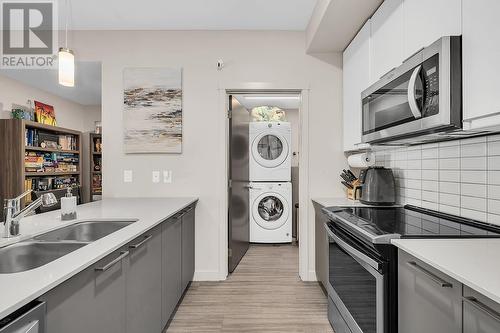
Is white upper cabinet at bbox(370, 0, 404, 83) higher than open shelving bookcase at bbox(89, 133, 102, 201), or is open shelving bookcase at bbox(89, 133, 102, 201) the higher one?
white upper cabinet at bbox(370, 0, 404, 83)

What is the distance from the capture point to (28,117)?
4320mm

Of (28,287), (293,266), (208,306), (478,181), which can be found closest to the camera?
(28,287)

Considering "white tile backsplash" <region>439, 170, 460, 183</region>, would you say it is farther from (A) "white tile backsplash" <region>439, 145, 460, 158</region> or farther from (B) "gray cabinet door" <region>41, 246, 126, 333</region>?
(B) "gray cabinet door" <region>41, 246, 126, 333</region>

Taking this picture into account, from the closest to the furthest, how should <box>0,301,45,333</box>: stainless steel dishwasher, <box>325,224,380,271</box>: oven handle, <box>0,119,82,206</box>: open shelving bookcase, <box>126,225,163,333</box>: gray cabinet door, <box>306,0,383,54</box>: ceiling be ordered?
<box>0,301,45,333</box>: stainless steel dishwasher, <box>325,224,380,271</box>: oven handle, <box>126,225,163,333</box>: gray cabinet door, <box>306,0,383,54</box>: ceiling, <box>0,119,82,206</box>: open shelving bookcase

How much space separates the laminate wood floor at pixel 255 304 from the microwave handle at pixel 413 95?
1.62 m

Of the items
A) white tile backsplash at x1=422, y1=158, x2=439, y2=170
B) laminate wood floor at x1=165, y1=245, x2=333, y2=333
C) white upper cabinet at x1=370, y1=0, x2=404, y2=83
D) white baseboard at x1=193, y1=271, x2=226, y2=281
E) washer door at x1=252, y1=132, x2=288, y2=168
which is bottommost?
laminate wood floor at x1=165, y1=245, x2=333, y2=333

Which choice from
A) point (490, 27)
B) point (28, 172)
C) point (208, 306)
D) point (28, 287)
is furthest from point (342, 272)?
point (28, 172)

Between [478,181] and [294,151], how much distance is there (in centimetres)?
382

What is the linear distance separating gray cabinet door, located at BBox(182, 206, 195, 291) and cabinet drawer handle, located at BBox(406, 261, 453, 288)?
5.97 feet

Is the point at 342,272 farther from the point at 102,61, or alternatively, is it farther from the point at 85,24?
the point at 85,24

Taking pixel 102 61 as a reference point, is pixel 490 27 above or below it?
below

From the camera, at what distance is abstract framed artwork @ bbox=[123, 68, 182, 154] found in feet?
9.93

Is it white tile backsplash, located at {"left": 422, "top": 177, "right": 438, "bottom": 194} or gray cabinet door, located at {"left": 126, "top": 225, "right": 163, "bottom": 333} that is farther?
white tile backsplash, located at {"left": 422, "top": 177, "right": 438, "bottom": 194}

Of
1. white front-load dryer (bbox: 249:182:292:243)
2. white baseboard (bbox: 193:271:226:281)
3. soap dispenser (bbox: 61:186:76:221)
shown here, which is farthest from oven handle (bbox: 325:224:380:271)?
white front-load dryer (bbox: 249:182:292:243)
